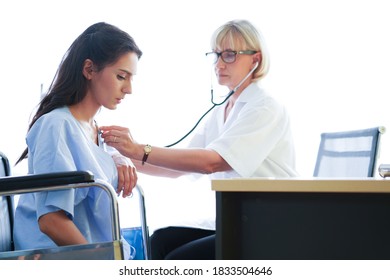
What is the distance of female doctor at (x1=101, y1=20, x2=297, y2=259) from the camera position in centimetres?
196

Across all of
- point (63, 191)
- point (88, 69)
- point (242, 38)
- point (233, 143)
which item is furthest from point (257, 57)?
point (63, 191)

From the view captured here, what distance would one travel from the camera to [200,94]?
2.74 metres

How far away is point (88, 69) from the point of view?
1.65 meters

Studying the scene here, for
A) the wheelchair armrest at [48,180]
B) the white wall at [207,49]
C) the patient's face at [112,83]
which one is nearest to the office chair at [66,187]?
the wheelchair armrest at [48,180]

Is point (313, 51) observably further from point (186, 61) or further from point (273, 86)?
point (186, 61)

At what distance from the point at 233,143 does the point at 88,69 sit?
0.55 metres

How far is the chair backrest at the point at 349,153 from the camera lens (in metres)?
1.97

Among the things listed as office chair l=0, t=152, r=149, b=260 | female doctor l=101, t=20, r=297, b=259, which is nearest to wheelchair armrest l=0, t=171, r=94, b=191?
office chair l=0, t=152, r=149, b=260

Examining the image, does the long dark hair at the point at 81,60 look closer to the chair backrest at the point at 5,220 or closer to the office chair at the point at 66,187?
the chair backrest at the point at 5,220

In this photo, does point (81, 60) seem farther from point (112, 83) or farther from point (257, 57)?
point (257, 57)

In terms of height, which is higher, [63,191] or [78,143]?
[78,143]

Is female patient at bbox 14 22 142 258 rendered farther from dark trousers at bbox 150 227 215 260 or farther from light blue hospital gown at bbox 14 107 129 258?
dark trousers at bbox 150 227 215 260
